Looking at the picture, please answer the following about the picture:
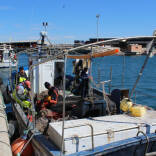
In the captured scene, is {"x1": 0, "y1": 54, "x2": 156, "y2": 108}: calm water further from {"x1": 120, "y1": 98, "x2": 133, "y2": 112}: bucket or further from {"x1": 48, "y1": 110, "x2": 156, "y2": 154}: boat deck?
{"x1": 48, "y1": 110, "x2": 156, "y2": 154}: boat deck

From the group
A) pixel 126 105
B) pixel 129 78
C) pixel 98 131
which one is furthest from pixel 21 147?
pixel 129 78

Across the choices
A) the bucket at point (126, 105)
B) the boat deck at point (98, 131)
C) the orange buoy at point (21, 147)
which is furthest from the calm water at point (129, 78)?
the orange buoy at point (21, 147)

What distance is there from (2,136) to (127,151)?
3.05 meters

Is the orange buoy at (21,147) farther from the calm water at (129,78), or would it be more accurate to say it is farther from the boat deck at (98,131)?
the calm water at (129,78)

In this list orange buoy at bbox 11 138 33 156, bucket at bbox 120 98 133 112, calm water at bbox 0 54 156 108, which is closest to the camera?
orange buoy at bbox 11 138 33 156

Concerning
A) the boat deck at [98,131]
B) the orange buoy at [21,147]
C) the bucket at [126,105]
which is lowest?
the orange buoy at [21,147]

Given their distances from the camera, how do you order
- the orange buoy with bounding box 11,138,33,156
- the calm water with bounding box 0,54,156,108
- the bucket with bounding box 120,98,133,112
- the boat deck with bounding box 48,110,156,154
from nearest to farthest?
the boat deck with bounding box 48,110,156,154
the orange buoy with bounding box 11,138,33,156
the bucket with bounding box 120,98,133,112
the calm water with bounding box 0,54,156,108

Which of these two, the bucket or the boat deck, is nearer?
the boat deck

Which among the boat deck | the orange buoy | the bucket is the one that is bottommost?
the orange buoy

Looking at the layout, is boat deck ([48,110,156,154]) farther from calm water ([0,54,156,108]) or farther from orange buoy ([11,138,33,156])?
calm water ([0,54,156,108])

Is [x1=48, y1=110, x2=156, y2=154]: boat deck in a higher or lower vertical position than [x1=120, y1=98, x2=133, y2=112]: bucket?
lower

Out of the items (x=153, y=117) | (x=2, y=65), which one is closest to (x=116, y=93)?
(x=153, y=117)

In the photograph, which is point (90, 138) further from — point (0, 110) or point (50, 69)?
point (50, 69)

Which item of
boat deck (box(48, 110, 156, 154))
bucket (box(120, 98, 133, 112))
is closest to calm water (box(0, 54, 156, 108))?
bucket (box(120, 98, 133, 112))
